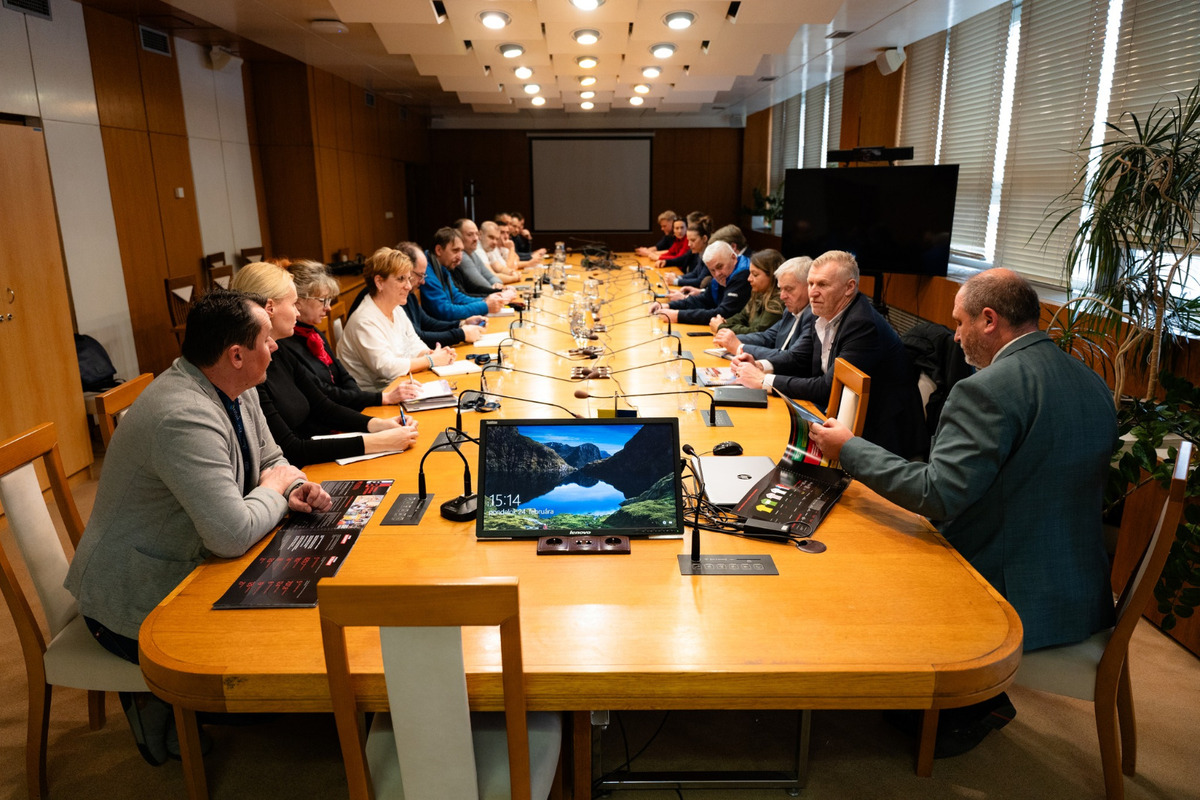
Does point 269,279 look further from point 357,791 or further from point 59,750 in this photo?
point 357,791

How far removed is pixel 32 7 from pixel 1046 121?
636 centimetres

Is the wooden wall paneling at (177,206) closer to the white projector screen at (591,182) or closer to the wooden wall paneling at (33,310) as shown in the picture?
the wooden wall paneling at (33,310)

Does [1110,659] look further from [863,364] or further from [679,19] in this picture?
[679,19]

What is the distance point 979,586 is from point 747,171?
12.8m

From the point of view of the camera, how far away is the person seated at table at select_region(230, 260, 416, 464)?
2590 millimetres

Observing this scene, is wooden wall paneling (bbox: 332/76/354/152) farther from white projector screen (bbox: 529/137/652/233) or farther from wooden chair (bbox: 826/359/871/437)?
wooden chair (bbox: 826/359/871/437)

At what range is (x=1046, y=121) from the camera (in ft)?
16.0

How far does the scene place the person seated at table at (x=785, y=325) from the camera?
3971mm

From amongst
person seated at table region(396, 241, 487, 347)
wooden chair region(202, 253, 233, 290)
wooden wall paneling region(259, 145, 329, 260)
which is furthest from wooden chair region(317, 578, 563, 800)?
wooden wall paneling region(259, 145, 329, 260)

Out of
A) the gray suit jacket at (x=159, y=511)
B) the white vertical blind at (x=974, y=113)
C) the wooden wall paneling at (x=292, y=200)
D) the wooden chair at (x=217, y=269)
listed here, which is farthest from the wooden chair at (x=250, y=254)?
the white vertical blind at (x=974, y=113)

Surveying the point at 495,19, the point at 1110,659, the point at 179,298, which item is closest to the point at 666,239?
the point at 495,19

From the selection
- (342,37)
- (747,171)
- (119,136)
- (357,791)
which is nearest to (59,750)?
(357,791)

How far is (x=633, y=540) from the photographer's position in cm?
197

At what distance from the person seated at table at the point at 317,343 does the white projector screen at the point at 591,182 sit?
11.5 m
